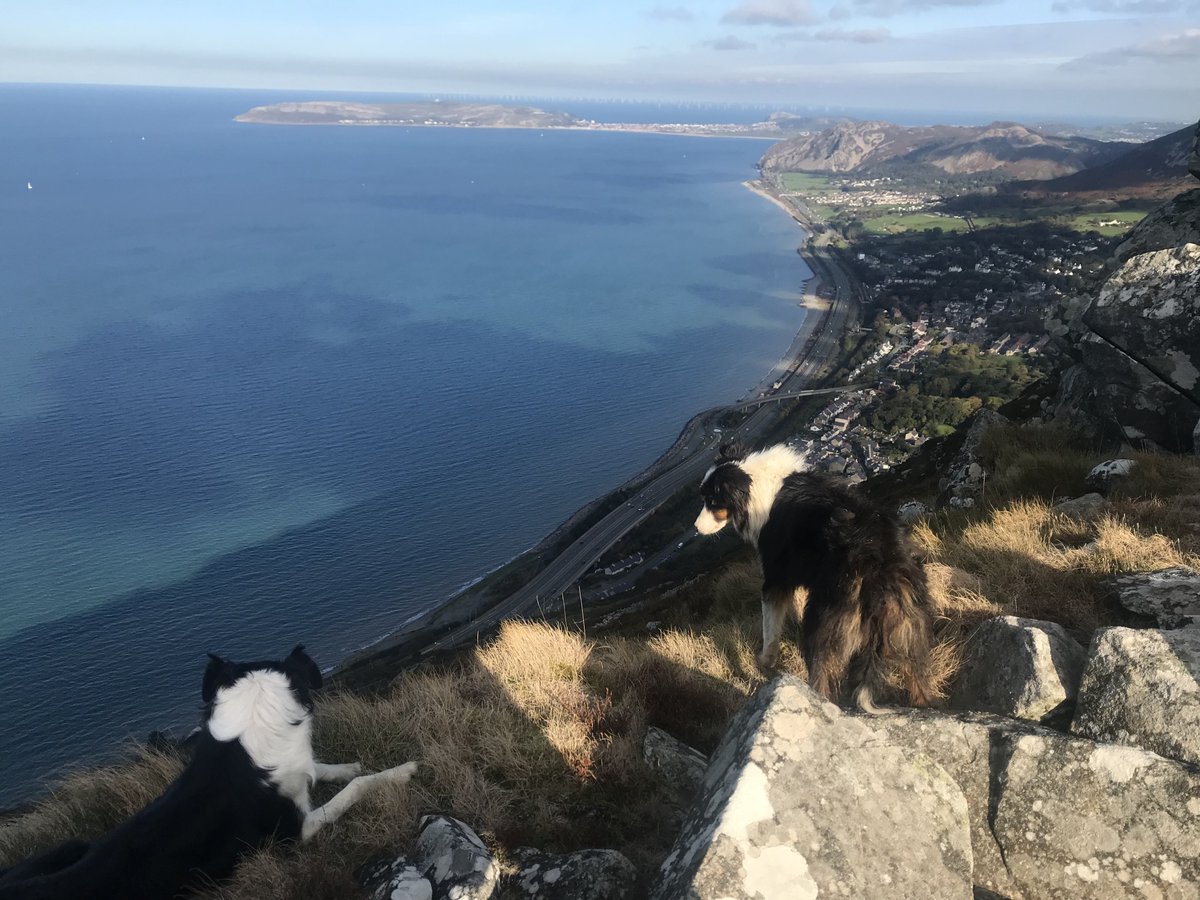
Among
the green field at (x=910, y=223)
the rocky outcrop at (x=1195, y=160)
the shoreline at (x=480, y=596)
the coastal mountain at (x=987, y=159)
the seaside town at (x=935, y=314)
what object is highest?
the coastal mountain at (x=987, y=159)

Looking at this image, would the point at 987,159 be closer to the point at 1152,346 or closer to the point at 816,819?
the point at 1152,346

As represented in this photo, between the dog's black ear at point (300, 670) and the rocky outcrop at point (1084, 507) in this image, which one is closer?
the dog's black ear at point (300, 670)

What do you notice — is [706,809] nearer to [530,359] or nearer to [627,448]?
[627,448]

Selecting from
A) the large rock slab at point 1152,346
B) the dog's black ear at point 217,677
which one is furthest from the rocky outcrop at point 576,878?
the large rock slab at point 1152,346

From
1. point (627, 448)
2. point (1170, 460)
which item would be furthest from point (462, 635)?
point (1170, 460)

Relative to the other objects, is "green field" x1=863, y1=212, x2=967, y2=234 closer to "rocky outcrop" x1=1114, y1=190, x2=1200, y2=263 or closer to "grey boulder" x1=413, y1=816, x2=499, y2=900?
"rocky outcrop" x1=1114, y1=190, x2=1200, y2=263

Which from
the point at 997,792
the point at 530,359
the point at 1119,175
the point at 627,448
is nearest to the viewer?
the point at 997,792

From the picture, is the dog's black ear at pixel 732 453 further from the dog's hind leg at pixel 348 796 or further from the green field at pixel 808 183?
the green field at pixel 808 183
